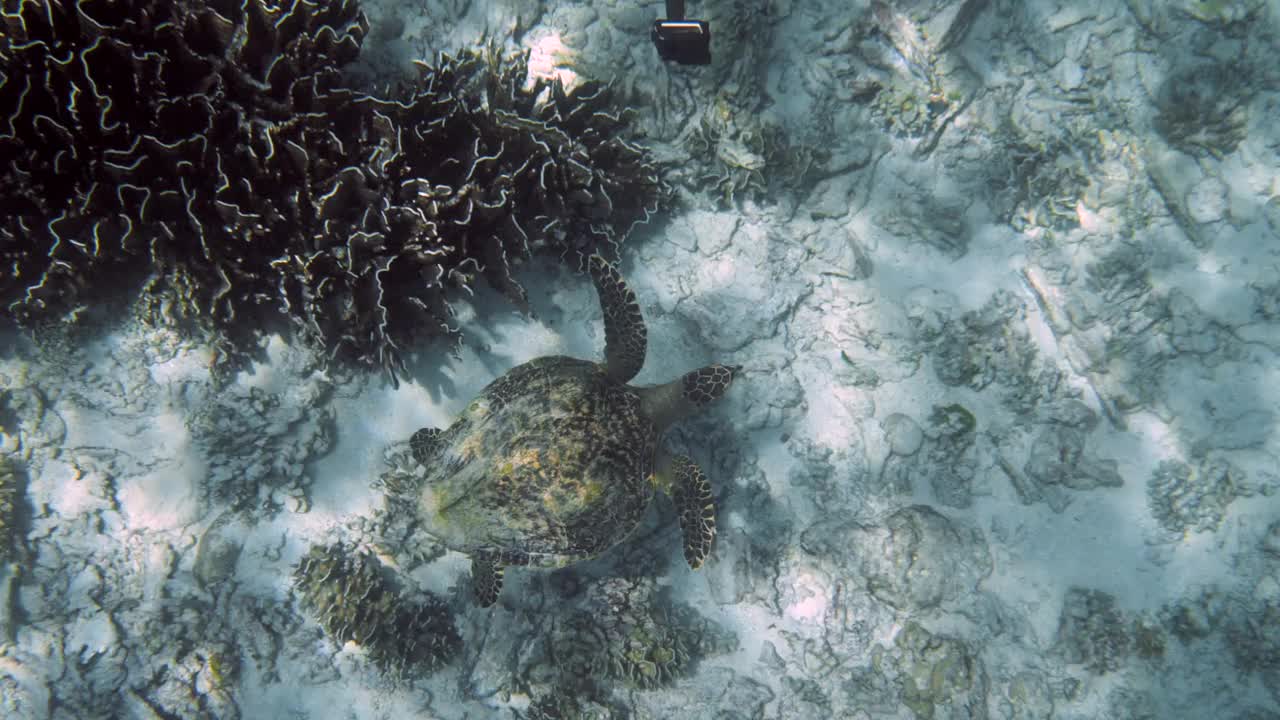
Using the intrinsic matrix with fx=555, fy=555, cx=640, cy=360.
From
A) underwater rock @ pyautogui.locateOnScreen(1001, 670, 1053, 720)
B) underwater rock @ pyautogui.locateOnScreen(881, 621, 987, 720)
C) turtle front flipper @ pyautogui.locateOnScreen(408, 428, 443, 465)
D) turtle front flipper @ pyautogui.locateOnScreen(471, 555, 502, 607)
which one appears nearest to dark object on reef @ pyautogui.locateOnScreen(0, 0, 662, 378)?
turtle front flipper @ pyautogui.locateOnScreen(408, 428, 443, 465)

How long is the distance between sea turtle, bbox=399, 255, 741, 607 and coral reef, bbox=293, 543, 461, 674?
75 centimetres

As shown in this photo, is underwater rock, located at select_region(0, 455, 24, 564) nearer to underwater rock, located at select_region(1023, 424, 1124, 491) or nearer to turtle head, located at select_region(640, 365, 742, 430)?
turtle head, located at select_region(640, 365, 742, 430)

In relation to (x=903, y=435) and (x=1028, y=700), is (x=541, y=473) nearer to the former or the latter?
(x=903, y=435)

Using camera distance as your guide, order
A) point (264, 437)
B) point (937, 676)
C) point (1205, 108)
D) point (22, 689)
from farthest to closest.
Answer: point (1205, 108) → point (937, 676) → point (264, 437) → point (22, 689)

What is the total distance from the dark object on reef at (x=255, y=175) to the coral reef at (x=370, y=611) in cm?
169

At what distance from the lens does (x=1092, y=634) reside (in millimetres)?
5191

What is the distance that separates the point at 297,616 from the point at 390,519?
3.71ft

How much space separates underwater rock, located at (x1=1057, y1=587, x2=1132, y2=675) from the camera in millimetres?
5176

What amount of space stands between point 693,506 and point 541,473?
1371 millimetres

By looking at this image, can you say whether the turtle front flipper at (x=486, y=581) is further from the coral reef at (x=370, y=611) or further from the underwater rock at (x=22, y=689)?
the underwater rock at (x=22, y=689)

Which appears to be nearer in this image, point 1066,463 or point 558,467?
point 558,467

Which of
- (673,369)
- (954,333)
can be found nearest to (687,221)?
(673,369)

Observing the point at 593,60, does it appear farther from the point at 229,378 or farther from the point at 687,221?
the point at 229,378

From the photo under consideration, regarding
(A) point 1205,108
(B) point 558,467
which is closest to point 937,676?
(B) point 558,467
